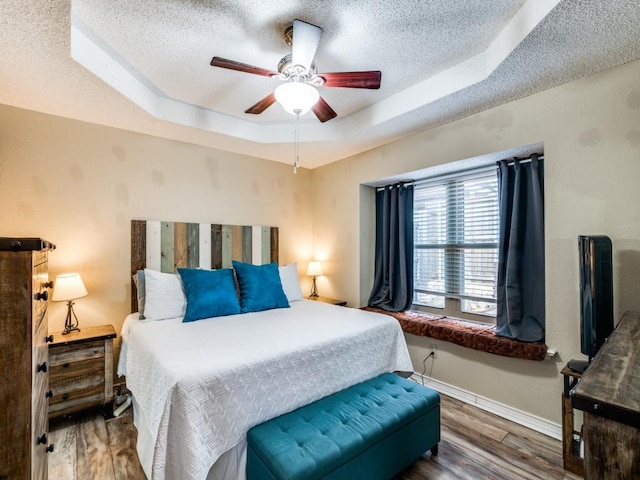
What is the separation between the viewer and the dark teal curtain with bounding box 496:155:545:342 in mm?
2418

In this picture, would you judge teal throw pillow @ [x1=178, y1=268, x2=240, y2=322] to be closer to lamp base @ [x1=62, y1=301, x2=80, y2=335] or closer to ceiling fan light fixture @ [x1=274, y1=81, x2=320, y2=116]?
lamp base @ [x1=62, y1=301, x2=80, y2=335]

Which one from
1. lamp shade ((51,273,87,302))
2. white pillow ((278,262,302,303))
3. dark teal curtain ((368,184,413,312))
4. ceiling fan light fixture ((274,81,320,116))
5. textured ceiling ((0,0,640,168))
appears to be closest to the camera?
textured ceiling ((0,0,640,168))

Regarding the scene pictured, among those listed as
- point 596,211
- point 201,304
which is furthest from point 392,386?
point 596,211

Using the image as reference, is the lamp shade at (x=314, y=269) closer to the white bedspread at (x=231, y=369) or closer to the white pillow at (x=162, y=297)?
the white bedspread at (x=231, y=369)

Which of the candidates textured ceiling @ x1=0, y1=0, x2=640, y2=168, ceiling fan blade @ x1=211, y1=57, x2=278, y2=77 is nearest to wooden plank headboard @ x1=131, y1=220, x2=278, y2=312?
textured ceiling @ x1=0, y1=0, x2=640, y2=168

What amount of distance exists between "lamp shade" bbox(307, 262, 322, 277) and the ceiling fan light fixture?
2.45m

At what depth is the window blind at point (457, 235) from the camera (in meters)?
2.85

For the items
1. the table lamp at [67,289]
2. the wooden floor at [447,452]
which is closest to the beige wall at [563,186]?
the wooden floor at [447,452]

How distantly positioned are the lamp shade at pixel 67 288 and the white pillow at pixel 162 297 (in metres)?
0.46

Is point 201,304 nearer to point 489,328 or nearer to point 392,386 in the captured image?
point 392,386

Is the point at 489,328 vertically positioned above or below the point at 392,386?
above

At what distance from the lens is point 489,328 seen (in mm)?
2738

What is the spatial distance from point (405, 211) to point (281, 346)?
228 cm

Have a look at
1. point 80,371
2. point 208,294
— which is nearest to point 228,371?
point 208,294
